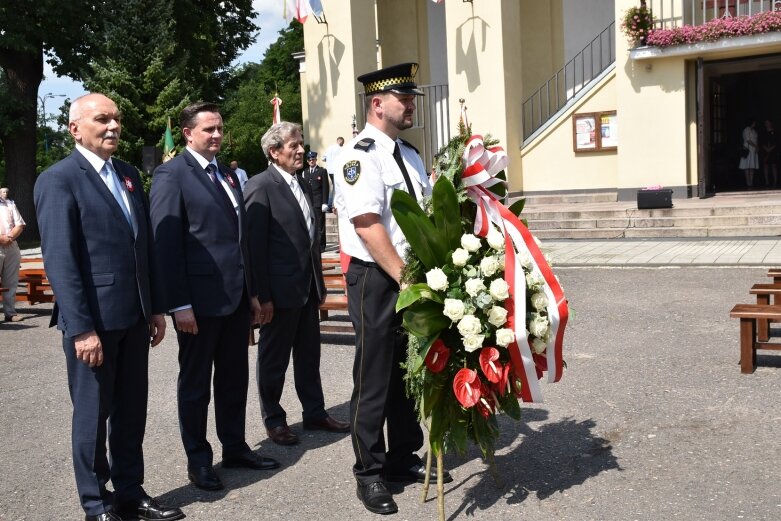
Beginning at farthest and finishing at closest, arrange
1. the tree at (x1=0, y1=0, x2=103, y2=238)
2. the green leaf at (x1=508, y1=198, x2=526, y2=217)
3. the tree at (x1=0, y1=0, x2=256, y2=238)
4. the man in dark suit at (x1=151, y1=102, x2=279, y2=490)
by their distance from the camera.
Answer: the tree at (x1=0, y1=0, x2=103, y2=238) → the tree at (x1=0, y1=0, x2=256, y2=238) → the man in dark suit at (x1=151, y1=102, x2=279, y2=490) → the green leaf at (x1=508, y1=198, x2=526, y2=217)

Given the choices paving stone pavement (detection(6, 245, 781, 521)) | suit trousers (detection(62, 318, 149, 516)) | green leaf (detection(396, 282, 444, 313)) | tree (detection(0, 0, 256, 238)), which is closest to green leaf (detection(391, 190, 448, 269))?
green leaf (detection(396, 282, 444, 313))

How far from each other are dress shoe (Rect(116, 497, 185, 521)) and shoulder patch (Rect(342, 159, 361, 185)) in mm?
1867

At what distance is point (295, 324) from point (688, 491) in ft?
8.64

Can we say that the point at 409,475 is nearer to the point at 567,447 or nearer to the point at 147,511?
the point at 567,447

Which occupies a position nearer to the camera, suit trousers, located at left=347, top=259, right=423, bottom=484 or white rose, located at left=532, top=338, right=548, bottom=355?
white rose, located at left=532, top=338, right=548, bottom=355

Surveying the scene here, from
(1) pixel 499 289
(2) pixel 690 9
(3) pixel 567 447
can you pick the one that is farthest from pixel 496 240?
(2) pixel 690 9

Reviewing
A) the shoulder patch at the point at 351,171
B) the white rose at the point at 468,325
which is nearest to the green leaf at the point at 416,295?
the white rose at the point at 468,325

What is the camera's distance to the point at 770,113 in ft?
82.8

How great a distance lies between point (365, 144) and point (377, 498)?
5.79 feet

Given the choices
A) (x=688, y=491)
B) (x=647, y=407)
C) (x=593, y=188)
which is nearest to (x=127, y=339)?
(x=688, y=491)

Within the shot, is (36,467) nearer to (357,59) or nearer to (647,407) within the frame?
(647,407)

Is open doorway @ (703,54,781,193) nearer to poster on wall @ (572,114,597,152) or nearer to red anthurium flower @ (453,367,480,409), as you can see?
poster on wall @ (572,114,597,152)

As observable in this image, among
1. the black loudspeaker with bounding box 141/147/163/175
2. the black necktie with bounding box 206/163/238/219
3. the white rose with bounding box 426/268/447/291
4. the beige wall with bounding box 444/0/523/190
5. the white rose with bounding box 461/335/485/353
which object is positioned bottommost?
the white rose with bounding box 461/335/485/353

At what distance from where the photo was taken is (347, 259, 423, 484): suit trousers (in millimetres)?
4383
